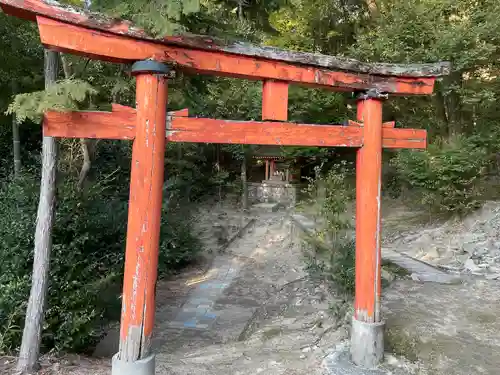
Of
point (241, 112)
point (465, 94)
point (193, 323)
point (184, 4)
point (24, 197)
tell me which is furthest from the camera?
point (241, 112)

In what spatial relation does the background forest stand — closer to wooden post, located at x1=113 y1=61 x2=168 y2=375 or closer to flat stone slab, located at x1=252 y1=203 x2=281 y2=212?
wooden post, located at x1=113 y1=61 x2=168 y2=375

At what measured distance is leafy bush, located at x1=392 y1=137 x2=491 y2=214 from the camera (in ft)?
33.3

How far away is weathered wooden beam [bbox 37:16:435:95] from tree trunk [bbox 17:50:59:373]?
143 cm

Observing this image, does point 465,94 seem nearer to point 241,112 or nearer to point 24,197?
point 241,112

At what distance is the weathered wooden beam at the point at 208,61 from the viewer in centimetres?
307

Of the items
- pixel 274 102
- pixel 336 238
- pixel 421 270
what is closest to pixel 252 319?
pixel 336 238

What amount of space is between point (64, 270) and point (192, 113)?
25.8ft

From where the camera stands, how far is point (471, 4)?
1231 cm

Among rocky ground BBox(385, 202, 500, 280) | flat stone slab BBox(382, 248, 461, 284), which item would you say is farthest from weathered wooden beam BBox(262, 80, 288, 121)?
rocky ground BBox(385, 202, 500, 280)

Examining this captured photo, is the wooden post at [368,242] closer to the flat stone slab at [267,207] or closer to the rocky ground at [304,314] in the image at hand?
the rocky ground at [304,314]

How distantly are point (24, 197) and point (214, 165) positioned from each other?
1371 cm

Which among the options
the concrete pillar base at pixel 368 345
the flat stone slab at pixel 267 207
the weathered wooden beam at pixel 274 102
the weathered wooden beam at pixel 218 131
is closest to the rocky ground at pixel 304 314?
the concrete pillar base at pixel 368 345

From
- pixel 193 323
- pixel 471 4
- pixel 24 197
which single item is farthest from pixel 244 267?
pixel 471 4

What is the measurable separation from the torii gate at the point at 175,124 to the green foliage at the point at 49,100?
106mm
